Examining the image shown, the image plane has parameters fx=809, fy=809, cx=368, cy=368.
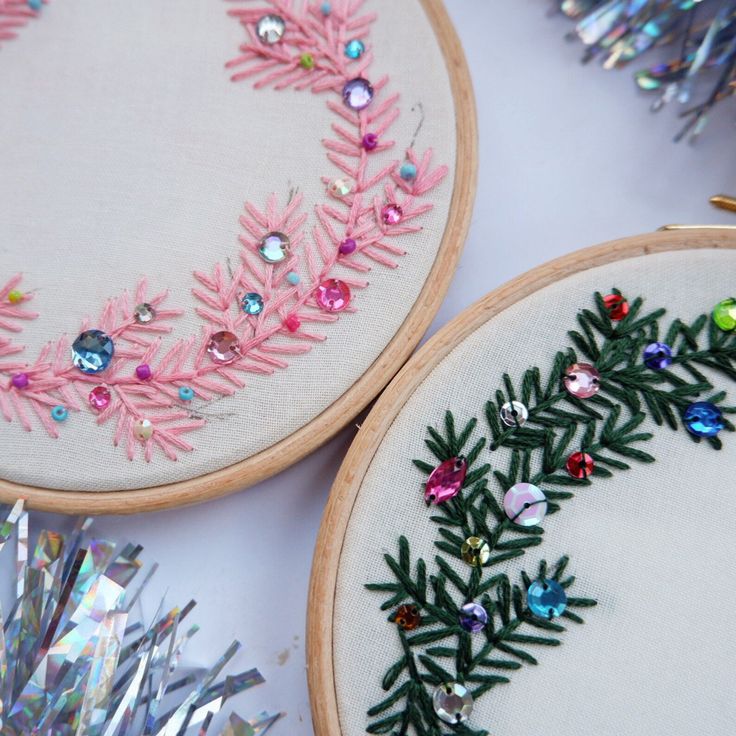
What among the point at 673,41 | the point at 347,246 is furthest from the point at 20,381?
the point at 673,41

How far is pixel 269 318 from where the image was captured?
0.65m

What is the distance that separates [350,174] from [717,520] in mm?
394

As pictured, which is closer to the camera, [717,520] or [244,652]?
[717,520]

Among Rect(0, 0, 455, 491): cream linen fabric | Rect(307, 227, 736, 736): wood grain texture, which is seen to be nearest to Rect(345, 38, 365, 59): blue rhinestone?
Rect(0, 0, 455, 491): cream linen fabric

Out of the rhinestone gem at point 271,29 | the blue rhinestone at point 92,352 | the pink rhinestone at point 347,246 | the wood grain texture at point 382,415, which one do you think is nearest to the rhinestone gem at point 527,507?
the wood grain texture at point 382,415

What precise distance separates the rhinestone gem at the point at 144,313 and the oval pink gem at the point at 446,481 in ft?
0.85

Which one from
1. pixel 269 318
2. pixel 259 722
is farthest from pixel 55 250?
pixel 259 722

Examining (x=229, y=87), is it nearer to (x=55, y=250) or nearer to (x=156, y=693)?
(x=55, y=250)

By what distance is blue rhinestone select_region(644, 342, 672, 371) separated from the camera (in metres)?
0.61

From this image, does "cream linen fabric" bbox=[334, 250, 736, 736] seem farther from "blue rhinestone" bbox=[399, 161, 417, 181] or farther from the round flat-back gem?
"blue rhinestone" bbox=[399, 161, 417, 181]

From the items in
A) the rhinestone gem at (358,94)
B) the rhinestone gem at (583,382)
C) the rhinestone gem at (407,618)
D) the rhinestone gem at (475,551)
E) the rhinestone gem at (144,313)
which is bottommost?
the rhinestone gem at (407,618)

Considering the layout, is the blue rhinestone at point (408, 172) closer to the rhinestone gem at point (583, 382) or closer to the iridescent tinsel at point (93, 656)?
the rhinestone gem at point (583, 382)

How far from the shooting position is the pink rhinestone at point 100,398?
2.08 ft

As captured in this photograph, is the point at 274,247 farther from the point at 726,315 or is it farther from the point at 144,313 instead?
the point at 726,315
